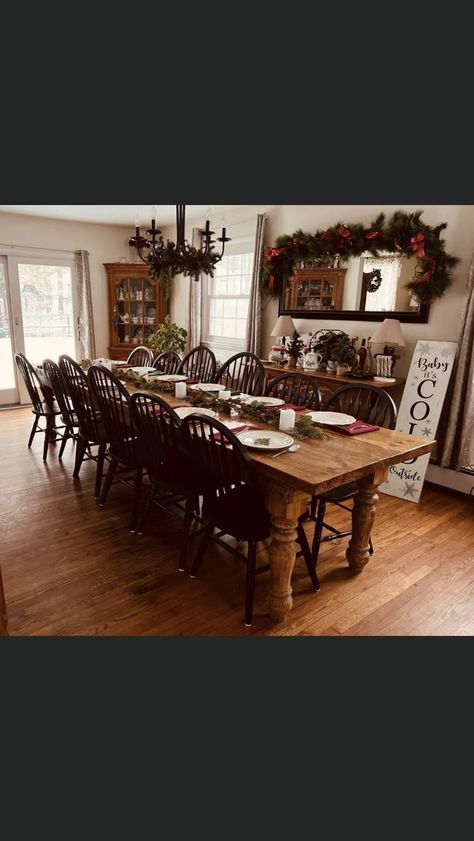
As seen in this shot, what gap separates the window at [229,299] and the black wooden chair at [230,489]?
3.64 meters

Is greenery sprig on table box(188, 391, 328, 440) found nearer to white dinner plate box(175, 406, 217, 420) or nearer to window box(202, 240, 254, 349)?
white dinner plate box(175, 406, 217, 420)

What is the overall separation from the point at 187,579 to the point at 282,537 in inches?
27.9

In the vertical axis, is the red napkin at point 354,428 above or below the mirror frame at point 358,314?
below

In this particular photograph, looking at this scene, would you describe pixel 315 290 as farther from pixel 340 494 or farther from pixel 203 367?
pixel 340 494

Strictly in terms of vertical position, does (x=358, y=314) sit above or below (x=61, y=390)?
above

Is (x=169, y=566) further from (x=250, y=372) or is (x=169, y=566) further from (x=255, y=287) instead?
(x=255, y=287)

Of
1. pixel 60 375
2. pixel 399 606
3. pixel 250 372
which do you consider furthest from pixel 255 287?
pixel 399 606

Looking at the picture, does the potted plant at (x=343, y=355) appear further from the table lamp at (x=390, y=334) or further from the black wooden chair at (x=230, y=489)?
the black wooden chair at (x=230, y=489)

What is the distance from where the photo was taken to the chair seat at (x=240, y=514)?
82.0 inches


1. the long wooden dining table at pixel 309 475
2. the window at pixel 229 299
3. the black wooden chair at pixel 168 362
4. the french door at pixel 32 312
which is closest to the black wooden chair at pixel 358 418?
the long wooden dining table at pixel 309 475

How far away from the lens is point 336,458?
6.84 ft

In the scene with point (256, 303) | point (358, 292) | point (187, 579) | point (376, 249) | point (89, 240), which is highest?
point (89, 240)

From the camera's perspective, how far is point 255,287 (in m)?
5.06

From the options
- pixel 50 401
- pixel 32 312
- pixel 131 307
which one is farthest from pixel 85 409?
pixel 131 307
